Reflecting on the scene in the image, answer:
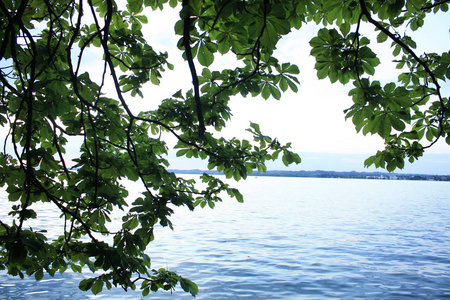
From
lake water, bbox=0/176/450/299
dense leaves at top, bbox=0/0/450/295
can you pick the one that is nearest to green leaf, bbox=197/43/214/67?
dense leaves at top, bbox=0/0/450/295

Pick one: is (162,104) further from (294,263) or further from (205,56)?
(294,263)

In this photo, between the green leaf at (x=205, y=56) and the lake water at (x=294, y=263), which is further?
the lake water at (x=294, y=263)

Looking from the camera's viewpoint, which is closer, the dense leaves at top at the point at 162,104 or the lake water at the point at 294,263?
the dense leaves at top at the point at 162,104

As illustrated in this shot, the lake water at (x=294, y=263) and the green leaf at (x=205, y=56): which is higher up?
the green leaf at (x=205, y=56)

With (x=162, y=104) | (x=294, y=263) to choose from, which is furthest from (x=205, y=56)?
(x=294, y=263)

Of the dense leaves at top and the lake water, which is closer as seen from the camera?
the dense leaves at top

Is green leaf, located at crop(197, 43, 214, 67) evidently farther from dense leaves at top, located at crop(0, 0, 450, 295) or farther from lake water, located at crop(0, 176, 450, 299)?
lake water, located at crop(0, 176, 450, 299)

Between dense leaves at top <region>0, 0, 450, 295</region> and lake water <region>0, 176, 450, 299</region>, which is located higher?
dense leaves at top <region>0, 0, 450, 295</region>

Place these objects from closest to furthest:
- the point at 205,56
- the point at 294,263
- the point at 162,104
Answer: the point at 205,56 → the point at 162,104 → the point at 294,263

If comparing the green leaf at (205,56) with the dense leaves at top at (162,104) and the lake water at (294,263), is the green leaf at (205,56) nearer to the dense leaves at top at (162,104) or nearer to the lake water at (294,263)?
the dense leaves at top at (162,104)

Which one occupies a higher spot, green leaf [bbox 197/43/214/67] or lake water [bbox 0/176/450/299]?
green leaf [bbox 197/43/214/67]

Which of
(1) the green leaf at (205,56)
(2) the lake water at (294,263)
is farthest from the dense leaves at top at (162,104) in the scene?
(2) the lake water at (294,263)

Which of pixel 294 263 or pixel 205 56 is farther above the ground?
pixel 205 56

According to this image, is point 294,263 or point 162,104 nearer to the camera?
point 162,104
